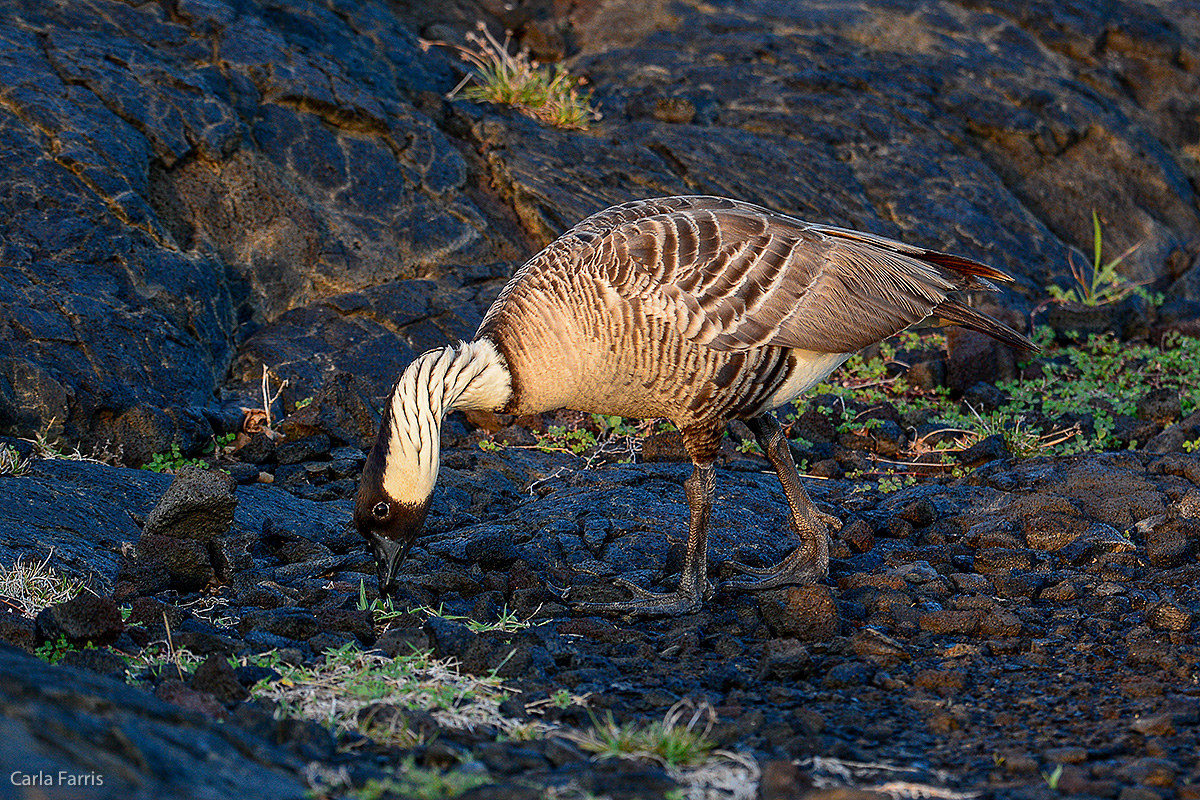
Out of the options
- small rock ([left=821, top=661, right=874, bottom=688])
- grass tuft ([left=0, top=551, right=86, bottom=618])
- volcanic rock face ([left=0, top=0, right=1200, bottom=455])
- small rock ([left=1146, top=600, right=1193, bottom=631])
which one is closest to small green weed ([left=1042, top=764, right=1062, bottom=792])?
small rock ([left=821, top=661, right=874, bottom=688])

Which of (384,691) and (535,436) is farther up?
(384,691)

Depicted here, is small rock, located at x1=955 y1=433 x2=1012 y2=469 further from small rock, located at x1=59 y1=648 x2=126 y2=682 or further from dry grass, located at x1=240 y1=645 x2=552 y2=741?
small rock, located at x1=59 y1=648 x2=126 y2=682

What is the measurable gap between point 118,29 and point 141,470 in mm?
5130

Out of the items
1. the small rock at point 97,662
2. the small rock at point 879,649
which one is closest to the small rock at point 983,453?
the small rock at point 879,649

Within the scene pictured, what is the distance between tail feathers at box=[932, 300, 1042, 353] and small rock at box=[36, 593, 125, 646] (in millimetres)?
4621

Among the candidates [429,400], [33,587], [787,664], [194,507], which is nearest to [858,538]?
[787,664]

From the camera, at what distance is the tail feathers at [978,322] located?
20.2ft

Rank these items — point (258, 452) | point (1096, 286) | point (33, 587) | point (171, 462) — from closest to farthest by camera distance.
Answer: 1. point (33, 587)
2. point (171, 462)
3. point (258, 452)
4. point (1096, 286)

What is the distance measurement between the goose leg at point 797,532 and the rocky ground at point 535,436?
0.60 feet

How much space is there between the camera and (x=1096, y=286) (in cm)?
1153

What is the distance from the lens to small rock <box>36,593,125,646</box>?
454 centimetres

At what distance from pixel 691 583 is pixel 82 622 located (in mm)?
2923

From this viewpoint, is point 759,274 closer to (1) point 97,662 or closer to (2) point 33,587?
(1) point 97,662

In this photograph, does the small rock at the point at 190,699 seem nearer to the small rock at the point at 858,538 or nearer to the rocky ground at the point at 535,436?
the rocky ground at the point at 535,436
